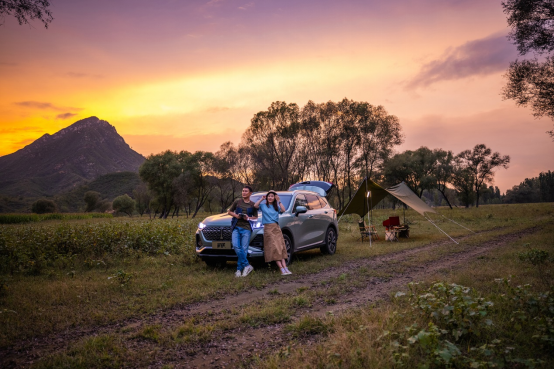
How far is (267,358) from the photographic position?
3418 millimetres

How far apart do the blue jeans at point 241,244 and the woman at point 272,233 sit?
18.7 inches

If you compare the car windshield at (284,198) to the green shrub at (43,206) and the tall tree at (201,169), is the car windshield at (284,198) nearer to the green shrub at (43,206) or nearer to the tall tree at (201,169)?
the tall tree at (201,169)

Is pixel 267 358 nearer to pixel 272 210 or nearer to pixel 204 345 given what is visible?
pixel 204 345

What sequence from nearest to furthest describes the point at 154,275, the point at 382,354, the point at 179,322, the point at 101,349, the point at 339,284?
the point at 382,354 → the point at 101,349 → the point at 179,322 → the point at 339,284 → the point at 154,275

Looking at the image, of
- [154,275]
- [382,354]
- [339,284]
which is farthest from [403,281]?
[154,275]

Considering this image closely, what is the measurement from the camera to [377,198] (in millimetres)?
16922

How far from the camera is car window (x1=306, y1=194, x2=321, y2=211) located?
1073 cm

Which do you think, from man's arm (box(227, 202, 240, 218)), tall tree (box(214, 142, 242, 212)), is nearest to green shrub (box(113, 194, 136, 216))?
tall tree (box(214, 142, 242, 212))

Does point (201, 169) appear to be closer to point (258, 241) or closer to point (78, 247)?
point (78, 247)

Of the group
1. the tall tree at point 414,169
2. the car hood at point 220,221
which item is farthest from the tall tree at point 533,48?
the tall tree at point 414,169

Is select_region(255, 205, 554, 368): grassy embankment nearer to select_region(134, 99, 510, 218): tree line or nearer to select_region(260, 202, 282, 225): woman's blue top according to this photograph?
select_region(260, 202, 282, 225): woman's blue top

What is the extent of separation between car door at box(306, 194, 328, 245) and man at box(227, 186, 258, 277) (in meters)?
2.57

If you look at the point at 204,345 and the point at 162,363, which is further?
the point at 204,345

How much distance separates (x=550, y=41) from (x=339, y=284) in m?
19.1
